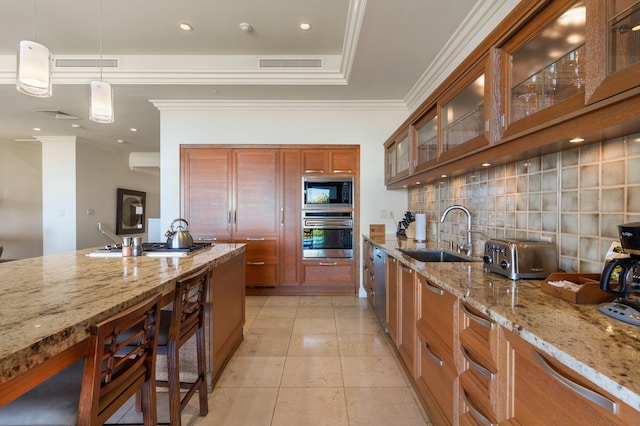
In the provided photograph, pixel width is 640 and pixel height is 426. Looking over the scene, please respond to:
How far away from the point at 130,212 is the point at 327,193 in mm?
6221

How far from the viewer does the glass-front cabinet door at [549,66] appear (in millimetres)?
1090

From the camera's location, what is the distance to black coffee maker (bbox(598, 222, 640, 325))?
2.89 feet

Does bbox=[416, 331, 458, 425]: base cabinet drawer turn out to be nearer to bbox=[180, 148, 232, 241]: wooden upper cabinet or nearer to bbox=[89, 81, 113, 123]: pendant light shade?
bbox=[89, 81, 113, 123]: pendant light shade

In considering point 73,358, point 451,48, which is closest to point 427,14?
point 451,48

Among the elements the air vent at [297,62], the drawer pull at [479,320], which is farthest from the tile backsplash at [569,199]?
the air vent at [297,62]

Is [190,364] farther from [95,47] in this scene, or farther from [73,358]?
[95,47]

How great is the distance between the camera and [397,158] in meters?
3.46

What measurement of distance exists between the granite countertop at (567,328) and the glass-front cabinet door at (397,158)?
1891mm

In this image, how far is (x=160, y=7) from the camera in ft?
8.87

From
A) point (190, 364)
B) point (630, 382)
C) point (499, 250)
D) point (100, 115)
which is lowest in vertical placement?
point (190, 364)

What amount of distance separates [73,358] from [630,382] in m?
1.42

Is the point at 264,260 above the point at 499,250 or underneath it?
underneath

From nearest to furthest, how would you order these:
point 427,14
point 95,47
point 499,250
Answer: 1. point 499,250
2. point 427,14
3. point 95,47

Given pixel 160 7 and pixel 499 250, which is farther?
pixel 160 7
